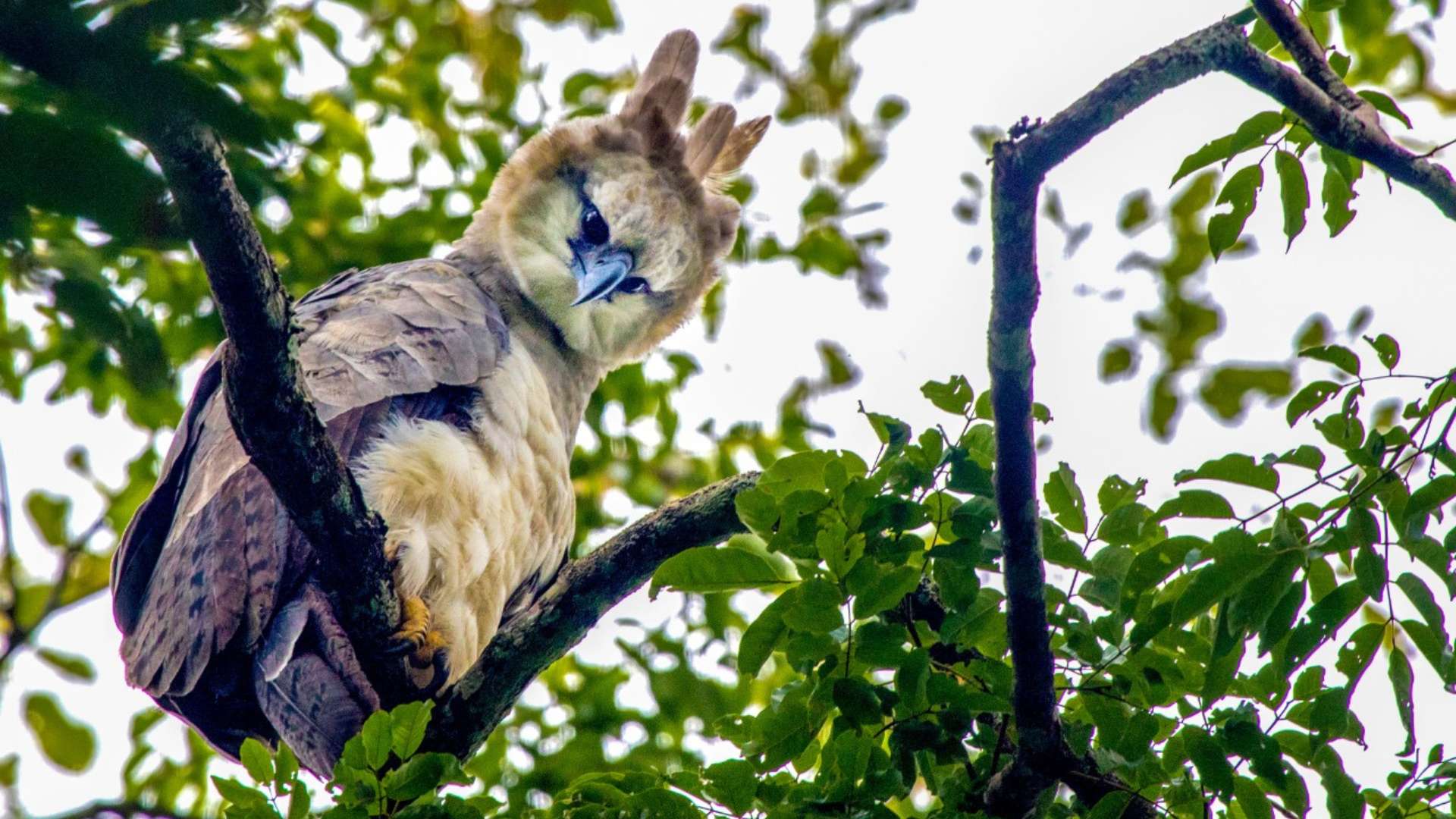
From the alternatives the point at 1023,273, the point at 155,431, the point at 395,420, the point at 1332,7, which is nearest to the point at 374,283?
the point at 395,420

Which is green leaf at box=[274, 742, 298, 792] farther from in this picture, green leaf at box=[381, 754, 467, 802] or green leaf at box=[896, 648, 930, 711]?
green leaf at box=[896, 648, 930, 711]

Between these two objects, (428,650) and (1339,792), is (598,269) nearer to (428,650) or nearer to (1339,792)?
(428,650)

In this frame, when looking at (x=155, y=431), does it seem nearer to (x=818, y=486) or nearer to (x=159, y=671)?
(x=159, y=671)

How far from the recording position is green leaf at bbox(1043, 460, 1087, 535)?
2449 millimetres

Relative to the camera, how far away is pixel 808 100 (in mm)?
6836

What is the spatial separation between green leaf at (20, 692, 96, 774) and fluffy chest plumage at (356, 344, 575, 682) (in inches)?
80.2

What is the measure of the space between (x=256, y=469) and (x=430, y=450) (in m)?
0.46

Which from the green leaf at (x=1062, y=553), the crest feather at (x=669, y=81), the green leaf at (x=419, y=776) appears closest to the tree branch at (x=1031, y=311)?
the green leaf at (x=1062, y=553)

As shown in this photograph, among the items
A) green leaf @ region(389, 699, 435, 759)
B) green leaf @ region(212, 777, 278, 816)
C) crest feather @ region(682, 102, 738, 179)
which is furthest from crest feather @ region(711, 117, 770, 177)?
green leaf @ region(212, 777, 278, 816)

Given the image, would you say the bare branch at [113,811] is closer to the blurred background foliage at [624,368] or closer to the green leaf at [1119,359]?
the blurred background foliage at [624,368]

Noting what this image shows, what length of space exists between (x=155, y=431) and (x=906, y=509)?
4570 millimetres

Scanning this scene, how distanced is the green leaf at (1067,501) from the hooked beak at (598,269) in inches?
96.5

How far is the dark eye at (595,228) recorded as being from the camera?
5.07m

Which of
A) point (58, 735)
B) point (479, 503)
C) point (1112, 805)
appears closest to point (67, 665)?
point (58, 735)
